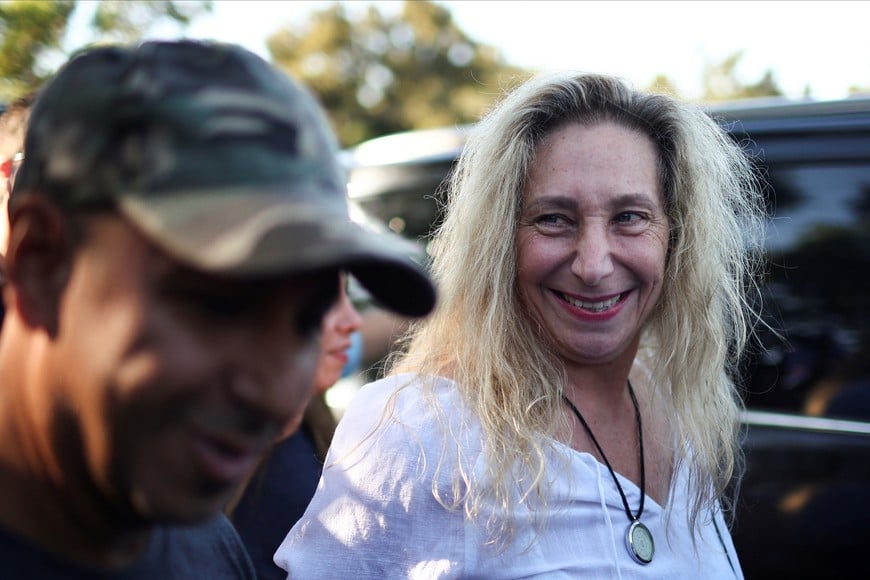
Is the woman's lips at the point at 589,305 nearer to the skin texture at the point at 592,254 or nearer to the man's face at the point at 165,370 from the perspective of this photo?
the skin texture at the point at 592,254

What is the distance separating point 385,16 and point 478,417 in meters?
29.3

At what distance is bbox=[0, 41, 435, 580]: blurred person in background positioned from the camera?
2.64 ft

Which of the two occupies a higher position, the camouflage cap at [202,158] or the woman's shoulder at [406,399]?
the camouflage cap at [202,158]

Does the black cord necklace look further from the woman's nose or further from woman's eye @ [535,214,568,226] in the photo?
woman's eye @ [535,214,568,226]

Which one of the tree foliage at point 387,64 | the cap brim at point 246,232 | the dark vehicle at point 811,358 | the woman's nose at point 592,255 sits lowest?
the tree foliage at point 387,64

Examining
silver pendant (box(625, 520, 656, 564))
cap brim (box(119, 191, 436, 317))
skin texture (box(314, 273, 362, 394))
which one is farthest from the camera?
skin texture (box(314, 273, 362, 394))

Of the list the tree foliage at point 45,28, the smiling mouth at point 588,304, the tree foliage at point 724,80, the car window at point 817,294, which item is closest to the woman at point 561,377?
the smiling mouth at point 588,304

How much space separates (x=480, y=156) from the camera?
2199 mm

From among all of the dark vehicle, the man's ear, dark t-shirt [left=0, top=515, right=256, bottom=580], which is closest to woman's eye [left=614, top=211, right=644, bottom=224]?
the dark vehicle

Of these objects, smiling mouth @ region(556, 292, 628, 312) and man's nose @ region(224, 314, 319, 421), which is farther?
smiling mouth @ region(556, 292, 628, 312)

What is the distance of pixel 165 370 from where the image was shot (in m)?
0.82

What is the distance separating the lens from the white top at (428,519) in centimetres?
182

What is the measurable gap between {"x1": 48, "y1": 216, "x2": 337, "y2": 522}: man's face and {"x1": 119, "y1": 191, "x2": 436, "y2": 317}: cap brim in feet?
0.11

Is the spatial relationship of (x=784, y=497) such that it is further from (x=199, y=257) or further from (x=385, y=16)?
(x=385, y=16)
